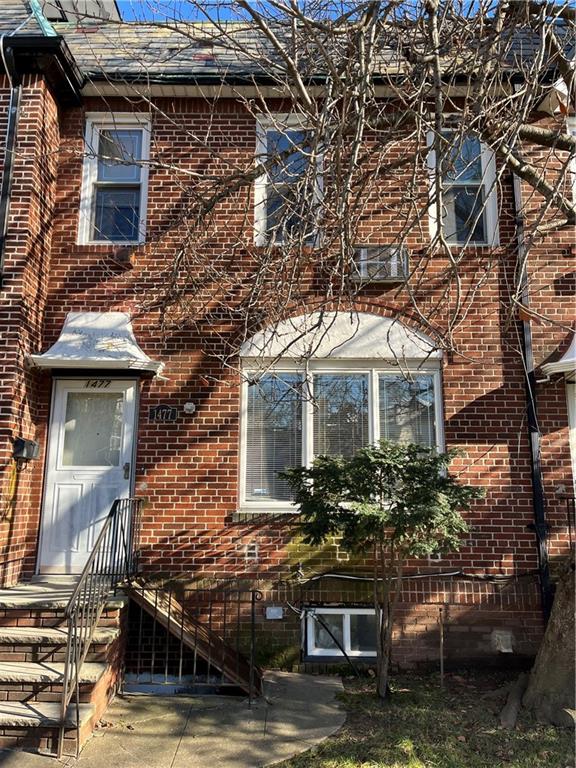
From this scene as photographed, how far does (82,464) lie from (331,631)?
3.24 meters

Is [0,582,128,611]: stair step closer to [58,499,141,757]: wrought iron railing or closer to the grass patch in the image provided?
[58,499,141,757]: wrought iron railing

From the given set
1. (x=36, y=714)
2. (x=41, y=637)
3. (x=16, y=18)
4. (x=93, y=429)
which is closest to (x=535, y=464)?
(x=93, y=429)

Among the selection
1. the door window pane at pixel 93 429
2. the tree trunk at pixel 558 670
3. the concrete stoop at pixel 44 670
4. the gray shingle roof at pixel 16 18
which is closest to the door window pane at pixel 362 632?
the tree trunk at pixel 558 670

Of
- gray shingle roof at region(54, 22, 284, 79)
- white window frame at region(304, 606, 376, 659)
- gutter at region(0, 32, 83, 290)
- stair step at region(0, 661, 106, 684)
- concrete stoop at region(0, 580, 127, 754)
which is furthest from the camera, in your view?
gray shingle roof at region(54, 22, 284, 79)

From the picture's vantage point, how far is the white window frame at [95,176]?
23.7 feet

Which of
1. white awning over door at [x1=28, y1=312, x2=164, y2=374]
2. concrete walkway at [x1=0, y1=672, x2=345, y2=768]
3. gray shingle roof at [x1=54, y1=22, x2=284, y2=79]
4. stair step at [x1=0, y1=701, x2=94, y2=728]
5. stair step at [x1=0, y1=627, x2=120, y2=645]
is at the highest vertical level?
gray shingle roof at [x1=54, y1=22, x2=284, y2=79]

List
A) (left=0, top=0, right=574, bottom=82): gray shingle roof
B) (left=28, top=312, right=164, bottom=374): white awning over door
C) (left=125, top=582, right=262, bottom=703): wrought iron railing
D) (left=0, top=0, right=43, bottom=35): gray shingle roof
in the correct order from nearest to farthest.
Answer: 1. (left=125, top=582, right=262, bottom=703): wrought iron railing
2. (left=28, top=312, right=164, bottom=374): white awning over door
3. (left=0, top=0, right=574, bottom=82): gray shingle roof
4. (left=0, top=0, right=43, bottom=35): gray shingle roof

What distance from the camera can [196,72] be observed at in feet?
23.9

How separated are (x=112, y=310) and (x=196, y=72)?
304cm

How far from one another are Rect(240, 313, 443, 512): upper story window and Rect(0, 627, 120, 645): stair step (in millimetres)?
2182

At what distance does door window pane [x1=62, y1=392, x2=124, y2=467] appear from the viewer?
6.78 metres

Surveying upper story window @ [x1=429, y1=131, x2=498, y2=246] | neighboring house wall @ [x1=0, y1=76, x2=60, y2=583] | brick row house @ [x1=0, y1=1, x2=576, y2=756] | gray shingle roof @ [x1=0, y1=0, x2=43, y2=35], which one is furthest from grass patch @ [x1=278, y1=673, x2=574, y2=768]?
gray shingle roof @ [x1=0, y1=0, x2=43, y2=35]

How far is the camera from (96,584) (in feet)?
17.0

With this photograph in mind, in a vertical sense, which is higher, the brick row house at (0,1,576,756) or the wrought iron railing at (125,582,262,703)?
the brick row house at (0,1,576,756)
